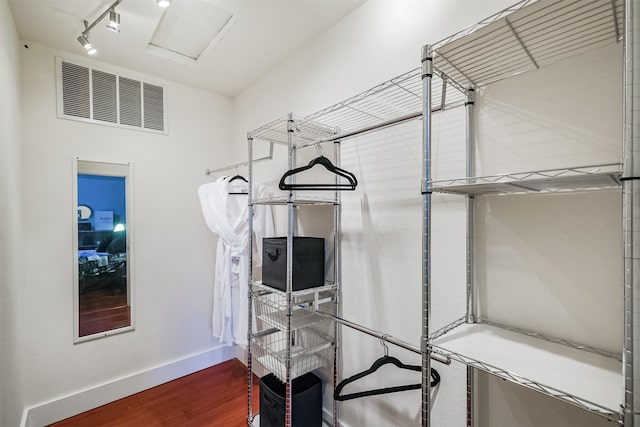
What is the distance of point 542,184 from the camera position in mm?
847

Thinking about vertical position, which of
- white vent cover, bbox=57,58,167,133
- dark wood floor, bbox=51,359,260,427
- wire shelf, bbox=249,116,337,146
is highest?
white vent cover, bbox=57,58,167,133

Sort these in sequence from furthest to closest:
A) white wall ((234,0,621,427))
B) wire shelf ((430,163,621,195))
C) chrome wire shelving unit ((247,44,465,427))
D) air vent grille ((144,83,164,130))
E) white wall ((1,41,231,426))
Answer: air vent grille ((144,83,164,130)), white wall ((1,41,231,426)), chrome wire shelving unit ((247,44,465,427)), white wall ((234,0,621,427)), wire shelf ((430,163,621,195))

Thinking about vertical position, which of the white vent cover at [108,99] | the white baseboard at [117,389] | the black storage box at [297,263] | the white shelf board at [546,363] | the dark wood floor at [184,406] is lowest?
the dark wood floor at [184,406]

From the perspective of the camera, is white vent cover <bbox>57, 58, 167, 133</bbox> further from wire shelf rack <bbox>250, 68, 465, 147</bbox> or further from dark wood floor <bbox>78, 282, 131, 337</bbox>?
dark wood floor <bbox>78, 282, 131, 337</bbox>

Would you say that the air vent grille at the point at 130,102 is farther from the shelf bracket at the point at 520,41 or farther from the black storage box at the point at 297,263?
the shelf bracket at the point at 520,41

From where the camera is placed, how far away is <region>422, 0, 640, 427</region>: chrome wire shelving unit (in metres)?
0.59

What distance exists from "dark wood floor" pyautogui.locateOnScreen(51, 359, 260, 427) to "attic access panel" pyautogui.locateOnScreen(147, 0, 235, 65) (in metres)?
2.65

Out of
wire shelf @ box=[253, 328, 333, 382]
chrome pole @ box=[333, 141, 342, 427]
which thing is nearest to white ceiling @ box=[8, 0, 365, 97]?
chrome pole @ box=[333, 141, 342, 427]

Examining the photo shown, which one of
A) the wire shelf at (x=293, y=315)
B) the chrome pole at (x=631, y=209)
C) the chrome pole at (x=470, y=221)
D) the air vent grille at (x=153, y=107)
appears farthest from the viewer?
the air vent grille at (x=153, y=107)

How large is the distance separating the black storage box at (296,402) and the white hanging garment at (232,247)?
0.53 metres

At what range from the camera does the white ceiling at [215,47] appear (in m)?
1.63

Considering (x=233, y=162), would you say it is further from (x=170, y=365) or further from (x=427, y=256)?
(x=427, y=256)

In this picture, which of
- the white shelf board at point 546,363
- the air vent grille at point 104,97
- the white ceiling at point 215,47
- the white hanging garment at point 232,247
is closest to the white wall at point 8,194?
the white ceiling at point 215,47

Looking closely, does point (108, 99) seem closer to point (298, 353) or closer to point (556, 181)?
point (298, 353)
